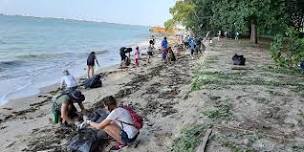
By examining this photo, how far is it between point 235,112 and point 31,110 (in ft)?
29.4

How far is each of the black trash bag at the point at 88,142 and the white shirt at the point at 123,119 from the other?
2.49 feet

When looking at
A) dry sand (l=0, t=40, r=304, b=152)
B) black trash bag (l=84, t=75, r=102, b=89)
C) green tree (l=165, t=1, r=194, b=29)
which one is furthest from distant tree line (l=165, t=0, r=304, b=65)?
green tree (l=165, t=1, r=194, b=29)

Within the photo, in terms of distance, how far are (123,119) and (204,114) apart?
2.60 meters

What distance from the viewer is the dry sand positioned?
33.1 ft

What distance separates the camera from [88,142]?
1040 cm

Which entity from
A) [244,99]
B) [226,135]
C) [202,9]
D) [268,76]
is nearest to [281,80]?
[268,76]

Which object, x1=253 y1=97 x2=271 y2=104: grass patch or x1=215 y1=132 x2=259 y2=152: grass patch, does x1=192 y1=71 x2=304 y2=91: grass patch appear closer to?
x1=253 y1=97 x2=271 y2=104: grass patch

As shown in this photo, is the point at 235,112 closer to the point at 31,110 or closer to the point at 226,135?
the point at 226,135

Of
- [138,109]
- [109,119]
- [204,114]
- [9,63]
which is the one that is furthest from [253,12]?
[109,119]

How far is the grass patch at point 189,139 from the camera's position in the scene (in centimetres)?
972

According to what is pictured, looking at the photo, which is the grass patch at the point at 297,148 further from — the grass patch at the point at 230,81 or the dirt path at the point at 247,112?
the grass patch at the point at 230,81

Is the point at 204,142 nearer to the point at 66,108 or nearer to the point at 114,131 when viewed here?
the point at 114,131

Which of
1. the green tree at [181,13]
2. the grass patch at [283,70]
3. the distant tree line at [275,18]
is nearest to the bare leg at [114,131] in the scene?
the grass patch at [283,70]

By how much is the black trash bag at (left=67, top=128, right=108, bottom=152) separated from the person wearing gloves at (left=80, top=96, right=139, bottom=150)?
343mm
